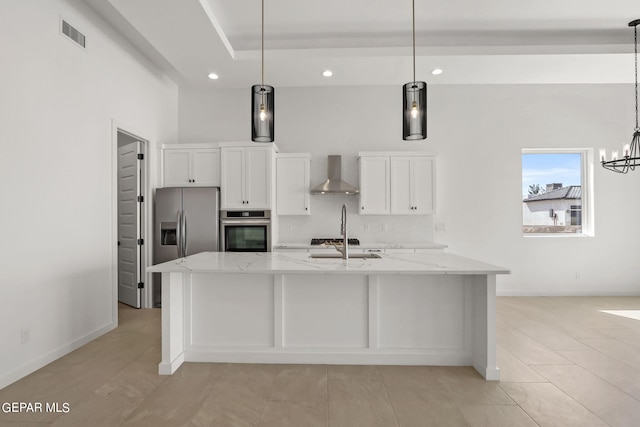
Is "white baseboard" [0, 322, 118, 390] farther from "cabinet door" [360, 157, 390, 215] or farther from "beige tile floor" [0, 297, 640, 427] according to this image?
"cabinet door" [360, 157, 390, 215]

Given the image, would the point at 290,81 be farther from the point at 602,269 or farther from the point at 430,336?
the point at 602,269

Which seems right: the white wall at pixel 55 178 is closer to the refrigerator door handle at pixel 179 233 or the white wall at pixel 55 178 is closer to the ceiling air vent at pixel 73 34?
the ceiling air vent at pixel 73 34

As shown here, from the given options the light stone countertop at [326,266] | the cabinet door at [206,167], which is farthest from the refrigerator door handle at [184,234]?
the light stone countertop at [326,266]

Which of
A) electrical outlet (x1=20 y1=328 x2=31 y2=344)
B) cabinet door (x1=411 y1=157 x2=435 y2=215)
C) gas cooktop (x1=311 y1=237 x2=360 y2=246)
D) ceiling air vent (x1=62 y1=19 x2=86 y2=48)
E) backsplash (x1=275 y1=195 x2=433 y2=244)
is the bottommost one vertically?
electrical outlet (x1=20 y1=328 x2=31 y2=344)

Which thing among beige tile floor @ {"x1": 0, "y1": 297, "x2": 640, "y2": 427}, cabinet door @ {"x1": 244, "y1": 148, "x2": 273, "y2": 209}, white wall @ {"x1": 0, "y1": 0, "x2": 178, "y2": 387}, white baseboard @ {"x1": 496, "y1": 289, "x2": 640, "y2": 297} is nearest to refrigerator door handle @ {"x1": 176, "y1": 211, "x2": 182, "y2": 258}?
white wall @ {"x1": 0, "y1": 0, "x2": 178, "y2": 387}

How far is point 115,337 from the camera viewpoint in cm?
348

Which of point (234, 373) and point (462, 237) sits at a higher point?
point (462, 237)

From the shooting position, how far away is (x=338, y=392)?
2.36 meters

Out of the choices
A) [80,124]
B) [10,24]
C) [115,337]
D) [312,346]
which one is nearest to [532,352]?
[312,346]

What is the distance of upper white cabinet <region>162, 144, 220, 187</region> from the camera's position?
4809 mm

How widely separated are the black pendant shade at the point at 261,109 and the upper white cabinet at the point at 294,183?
7.10 feet

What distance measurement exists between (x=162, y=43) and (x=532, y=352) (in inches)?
194

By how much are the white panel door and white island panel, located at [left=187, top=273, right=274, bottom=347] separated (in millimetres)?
2157

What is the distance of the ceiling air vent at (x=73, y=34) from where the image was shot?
10.2 feet
